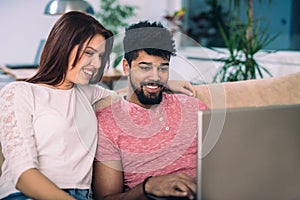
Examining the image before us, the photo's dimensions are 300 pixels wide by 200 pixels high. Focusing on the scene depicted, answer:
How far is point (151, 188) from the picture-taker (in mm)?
1274

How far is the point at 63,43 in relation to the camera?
1.37 m

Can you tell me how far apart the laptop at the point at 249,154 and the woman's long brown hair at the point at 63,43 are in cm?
57

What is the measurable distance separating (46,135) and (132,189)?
283 mm

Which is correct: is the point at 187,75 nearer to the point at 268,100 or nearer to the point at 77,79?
the point at 77,79

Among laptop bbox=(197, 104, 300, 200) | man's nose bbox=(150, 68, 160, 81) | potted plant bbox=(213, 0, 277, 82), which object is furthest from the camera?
potted plant bbox=(213, 0, 277, 82)

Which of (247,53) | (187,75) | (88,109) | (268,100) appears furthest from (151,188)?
(247,53)

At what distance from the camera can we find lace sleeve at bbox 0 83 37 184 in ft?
4.05

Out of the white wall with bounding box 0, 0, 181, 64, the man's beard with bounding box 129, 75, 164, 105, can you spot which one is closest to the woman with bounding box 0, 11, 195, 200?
the man's beard with bounding box 129, 75, 164, 105

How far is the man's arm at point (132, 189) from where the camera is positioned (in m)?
1.20

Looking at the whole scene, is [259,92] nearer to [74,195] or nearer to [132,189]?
[132,189]

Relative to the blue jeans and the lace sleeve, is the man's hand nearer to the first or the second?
the blue jeans

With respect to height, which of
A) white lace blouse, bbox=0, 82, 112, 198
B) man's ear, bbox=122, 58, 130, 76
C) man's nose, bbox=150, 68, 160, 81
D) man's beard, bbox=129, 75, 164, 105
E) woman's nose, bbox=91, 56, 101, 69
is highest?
woman's nose, bbox=91, 56, 101, 69

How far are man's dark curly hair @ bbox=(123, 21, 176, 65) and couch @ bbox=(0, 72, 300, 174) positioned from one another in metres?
0.33

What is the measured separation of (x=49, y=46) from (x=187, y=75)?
1.48 feet
